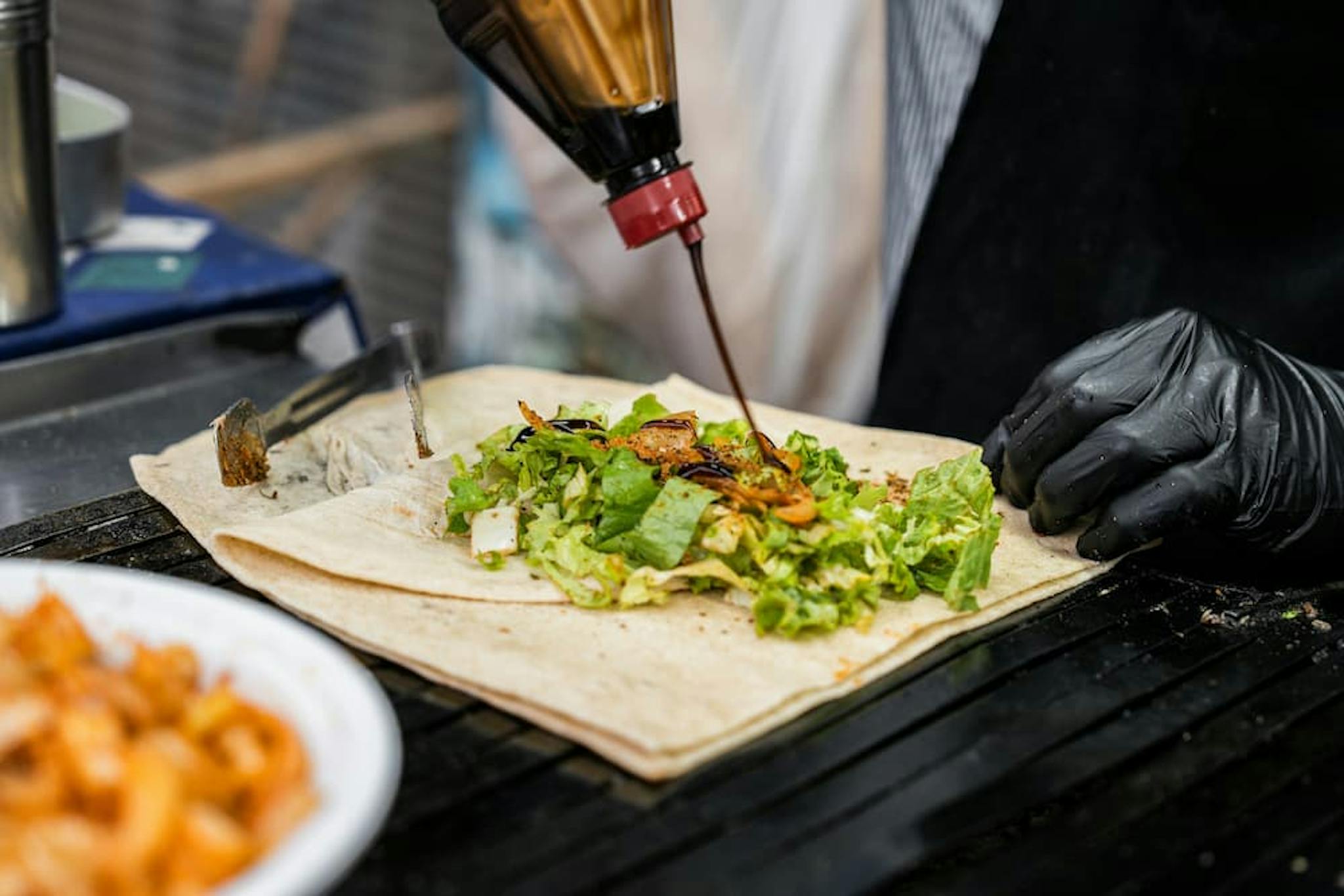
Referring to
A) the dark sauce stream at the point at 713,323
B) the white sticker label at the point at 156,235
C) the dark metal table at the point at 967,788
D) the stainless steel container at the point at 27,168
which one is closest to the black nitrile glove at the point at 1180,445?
the dark metal table at the point at 967,788

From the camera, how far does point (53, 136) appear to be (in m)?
2.27

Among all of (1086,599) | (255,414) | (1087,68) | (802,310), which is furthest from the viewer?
(802,310)

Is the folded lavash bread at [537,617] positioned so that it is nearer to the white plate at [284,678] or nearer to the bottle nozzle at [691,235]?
the white plate at [284,678]

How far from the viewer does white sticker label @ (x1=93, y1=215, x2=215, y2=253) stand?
2.85 meters

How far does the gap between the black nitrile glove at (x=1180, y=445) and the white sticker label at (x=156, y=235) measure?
1913 millimetres

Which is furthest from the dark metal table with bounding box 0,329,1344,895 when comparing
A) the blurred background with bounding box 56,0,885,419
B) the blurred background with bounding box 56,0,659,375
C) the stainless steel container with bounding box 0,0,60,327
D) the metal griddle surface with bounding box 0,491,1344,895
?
the blurred background with bounding box 56,0,659,375

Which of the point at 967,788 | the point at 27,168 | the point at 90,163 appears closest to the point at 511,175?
the point at 90,163

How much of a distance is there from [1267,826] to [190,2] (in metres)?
5.76

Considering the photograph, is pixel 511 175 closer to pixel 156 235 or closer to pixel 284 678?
pixel 156 235

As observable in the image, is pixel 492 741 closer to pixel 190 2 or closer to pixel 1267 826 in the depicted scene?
pixel 1267 826

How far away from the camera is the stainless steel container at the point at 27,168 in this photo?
212cm

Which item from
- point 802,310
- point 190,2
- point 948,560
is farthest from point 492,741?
point 190,2

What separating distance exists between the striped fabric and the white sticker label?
4.98 ft

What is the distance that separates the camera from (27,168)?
2.22 metres
